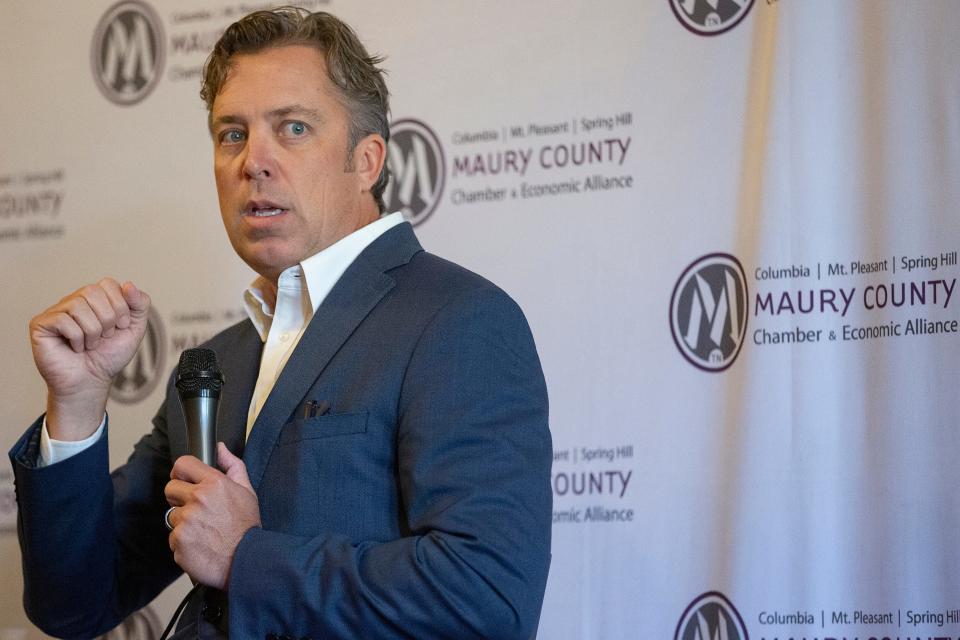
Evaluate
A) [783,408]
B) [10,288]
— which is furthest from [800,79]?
[10,288]

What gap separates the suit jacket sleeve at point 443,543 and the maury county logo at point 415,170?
127cm

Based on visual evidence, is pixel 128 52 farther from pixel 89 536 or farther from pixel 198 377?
pixel 198 377

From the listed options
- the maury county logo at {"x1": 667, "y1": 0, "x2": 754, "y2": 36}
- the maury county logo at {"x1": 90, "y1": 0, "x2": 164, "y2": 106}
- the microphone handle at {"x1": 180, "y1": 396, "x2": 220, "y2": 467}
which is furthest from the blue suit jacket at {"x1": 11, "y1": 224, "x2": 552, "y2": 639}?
the maury county logo at {"x1": 90, "y1": 0, "x2": 164, "y2": 106}

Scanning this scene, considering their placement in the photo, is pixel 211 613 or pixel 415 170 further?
pixel 415 170

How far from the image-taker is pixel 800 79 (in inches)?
111

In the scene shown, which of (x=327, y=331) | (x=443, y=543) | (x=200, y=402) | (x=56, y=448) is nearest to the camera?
(x=443, y=543)

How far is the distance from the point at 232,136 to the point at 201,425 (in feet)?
2.35

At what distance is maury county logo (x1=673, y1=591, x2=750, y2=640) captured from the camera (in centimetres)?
275

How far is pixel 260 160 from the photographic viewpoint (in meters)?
2.29

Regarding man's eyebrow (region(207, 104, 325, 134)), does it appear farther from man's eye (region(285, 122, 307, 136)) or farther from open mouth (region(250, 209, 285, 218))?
open mouth (region(250, 209, 285, 218))

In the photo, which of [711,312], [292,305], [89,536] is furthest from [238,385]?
[711,312]

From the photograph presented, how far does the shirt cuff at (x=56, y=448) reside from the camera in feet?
7.41

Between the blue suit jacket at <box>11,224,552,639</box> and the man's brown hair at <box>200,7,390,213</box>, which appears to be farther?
the man's brown hair at <box>200,7,390,213</box>

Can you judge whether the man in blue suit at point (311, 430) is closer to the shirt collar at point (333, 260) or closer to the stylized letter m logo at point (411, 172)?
the shirt collar at point (333, 260)
